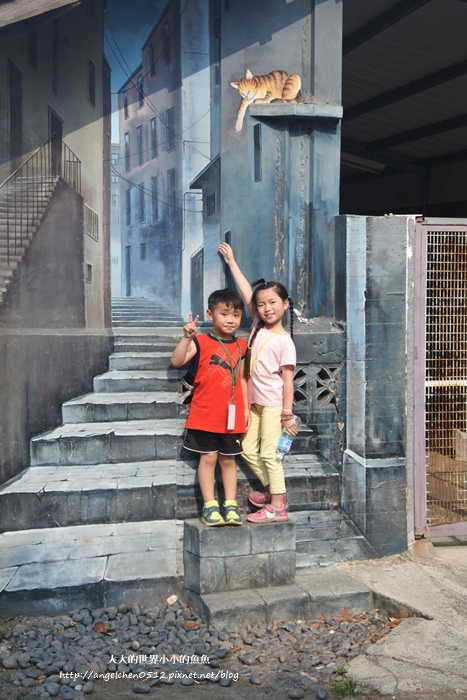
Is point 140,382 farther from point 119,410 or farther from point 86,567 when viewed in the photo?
point 86,567

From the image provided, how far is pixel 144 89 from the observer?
6.11 metres

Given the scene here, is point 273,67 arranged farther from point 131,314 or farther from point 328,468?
point 328,468

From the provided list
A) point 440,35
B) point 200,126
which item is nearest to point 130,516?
point 200,126

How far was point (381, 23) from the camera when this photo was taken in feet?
26.5

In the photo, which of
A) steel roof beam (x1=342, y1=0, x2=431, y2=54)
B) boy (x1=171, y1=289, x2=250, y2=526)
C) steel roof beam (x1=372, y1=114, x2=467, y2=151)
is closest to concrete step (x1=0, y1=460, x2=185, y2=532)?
boy (x1=171, y1=289, x2=250, y2=526)

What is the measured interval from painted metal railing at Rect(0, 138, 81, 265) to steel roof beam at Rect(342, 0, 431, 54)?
4.37 m

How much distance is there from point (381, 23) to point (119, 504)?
6469 millimetres

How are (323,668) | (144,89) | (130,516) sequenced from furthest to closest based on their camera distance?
1. (144,89)
2. (130,516)
3. (323,668)

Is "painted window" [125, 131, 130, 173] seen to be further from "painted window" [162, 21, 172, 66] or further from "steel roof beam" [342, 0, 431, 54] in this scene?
"steel roof beam" [342, 0, 431, 54]

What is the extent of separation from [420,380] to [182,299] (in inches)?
89.8

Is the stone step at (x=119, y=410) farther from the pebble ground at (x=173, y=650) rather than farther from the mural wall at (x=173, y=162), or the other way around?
the pebble ground at (x=173, y=650)

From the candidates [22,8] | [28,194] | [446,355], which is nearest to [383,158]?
[446,355]

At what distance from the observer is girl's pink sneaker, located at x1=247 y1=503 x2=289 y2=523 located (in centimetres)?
481

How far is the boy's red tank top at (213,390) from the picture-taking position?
4.89m
